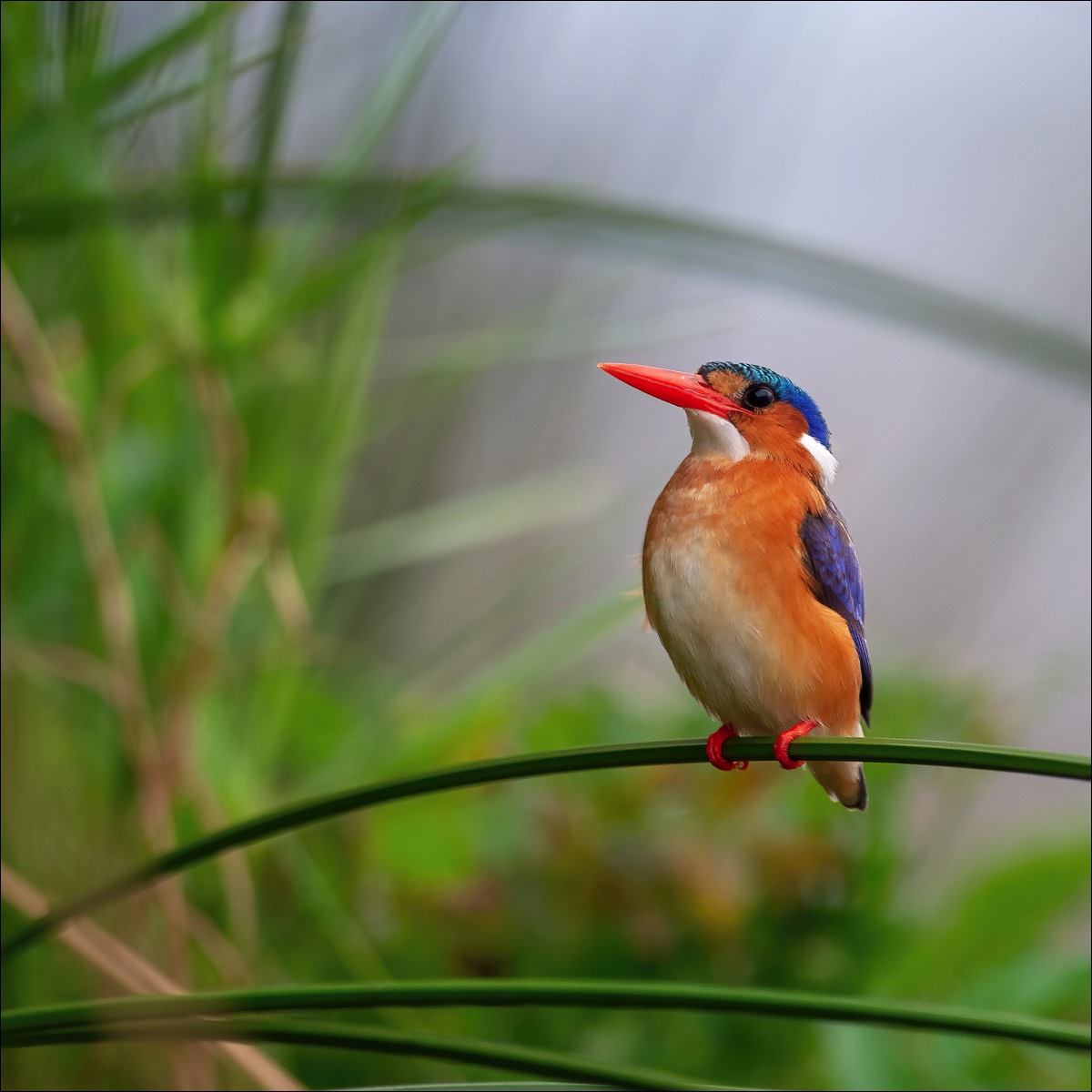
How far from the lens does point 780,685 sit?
0.64m

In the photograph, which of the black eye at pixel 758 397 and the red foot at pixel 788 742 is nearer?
the red foot at pixel 788 742

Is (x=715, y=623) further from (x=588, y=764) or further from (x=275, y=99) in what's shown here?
(x=275, y=99)

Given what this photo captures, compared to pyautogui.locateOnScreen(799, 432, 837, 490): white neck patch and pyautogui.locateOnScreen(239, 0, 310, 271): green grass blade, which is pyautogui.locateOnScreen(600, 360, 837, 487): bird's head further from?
pyautogui.locateOnScreen(239, 0, 310, 271): green grass blade

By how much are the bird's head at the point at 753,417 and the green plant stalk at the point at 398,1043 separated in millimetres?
350

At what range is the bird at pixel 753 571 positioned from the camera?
64 centimetres

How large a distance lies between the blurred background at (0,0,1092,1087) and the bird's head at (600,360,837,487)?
0.08 metres

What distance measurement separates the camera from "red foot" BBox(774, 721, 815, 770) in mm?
504

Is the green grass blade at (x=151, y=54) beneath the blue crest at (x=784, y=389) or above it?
above

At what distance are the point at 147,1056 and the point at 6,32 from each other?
81cm

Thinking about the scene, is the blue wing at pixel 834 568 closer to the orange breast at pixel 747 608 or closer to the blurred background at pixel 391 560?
the orange breast at pixel 747 608

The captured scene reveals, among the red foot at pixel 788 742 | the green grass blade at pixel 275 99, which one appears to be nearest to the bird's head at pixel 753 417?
the red foot at pixel 788 742

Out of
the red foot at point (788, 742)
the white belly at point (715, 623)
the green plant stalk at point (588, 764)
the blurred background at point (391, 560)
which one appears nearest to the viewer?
the green plant stalk at point (588, 764)

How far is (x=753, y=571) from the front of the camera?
647 millimetres

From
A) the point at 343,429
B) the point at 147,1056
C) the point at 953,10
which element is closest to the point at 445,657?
the point at 343,429
